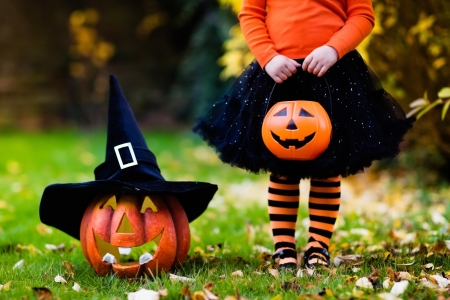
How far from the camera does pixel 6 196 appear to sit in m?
3.90

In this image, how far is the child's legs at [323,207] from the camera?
2242mm

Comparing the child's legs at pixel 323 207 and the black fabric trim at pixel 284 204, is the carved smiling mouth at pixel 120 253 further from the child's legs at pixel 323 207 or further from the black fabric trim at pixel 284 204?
the child's legs at pixel 323 207

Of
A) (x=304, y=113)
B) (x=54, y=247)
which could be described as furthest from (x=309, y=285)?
(x=54, y=247)

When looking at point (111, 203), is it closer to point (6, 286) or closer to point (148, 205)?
point (148, 205)

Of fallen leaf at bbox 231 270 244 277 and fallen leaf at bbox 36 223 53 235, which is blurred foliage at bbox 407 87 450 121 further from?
fallen leaf at bbox 36 223 53 235

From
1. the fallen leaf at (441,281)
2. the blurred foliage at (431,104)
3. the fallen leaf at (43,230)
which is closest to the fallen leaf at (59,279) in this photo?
the fallen leaf at (43,230)

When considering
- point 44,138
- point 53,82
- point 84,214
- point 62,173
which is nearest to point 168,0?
point 53,82

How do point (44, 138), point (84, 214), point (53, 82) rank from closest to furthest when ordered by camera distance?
point (84, 214), point (44, 138), point (53, 82)

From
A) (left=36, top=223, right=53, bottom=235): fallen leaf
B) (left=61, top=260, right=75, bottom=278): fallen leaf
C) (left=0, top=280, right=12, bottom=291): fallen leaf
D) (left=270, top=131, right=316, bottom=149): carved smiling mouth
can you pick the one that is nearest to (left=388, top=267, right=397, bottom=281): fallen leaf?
(left=270, top=131, right=316, bottom=149): carved smiling mouth

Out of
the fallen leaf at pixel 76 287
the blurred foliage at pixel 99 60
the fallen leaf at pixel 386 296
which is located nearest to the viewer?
the fallen leaf at pixel 386 296

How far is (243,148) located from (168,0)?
7.95 metres

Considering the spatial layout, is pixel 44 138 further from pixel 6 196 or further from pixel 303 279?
pixel 303 279

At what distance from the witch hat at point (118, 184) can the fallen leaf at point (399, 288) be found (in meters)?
→ 0.81

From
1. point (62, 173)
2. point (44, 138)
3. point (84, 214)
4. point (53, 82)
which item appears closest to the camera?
point (84, 214)
